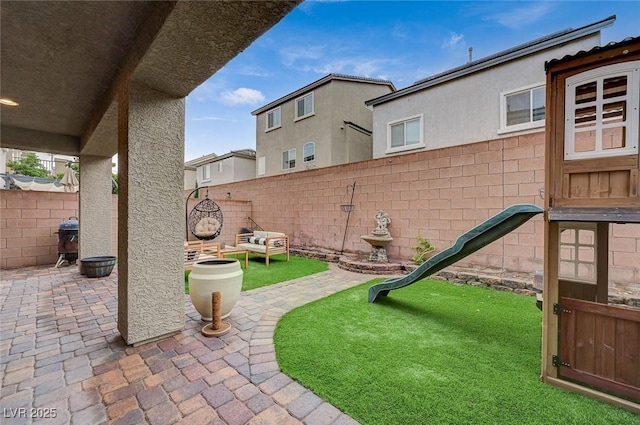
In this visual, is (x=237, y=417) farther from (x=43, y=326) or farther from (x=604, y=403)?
(x=43, y=326)

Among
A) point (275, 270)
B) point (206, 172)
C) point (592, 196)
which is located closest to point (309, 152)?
point (275, 270)

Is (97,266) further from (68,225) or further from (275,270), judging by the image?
(275,270)

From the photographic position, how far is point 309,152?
39.7 feet

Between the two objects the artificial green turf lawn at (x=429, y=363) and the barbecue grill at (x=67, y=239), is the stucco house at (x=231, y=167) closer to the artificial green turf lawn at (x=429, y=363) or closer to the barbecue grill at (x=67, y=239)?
the barbecue grill at (x=67, y=239)

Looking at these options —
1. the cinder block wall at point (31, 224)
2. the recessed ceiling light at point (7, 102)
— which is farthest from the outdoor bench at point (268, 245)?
the recessed ceiling light at point (7, 102)

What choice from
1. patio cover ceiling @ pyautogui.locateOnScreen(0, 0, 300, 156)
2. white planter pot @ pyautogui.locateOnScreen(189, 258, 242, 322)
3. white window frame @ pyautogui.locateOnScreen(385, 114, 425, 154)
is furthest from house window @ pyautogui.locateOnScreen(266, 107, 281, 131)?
white planter pot @ pyautogui.locateOnScreen(189, 258, 242, 322)

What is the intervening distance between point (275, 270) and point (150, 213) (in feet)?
11.8

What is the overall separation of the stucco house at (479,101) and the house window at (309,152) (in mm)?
3382

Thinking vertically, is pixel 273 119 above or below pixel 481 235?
above

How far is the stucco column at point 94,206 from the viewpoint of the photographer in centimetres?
524

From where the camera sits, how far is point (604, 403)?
1.77 metres

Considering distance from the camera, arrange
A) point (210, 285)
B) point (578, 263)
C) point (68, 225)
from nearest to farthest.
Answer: point (578, 263)
point (210, 285)
point (68, 225)

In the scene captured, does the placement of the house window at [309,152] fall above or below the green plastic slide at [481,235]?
above

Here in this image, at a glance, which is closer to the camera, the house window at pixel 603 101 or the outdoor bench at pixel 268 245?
the house window at pixel 603 101
